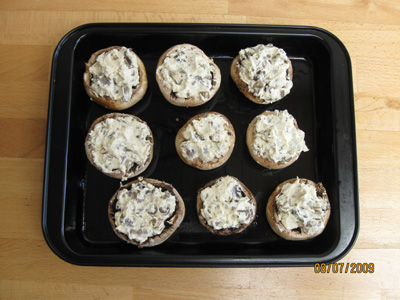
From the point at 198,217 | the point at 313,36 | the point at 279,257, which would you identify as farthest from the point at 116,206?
the point at 313,36

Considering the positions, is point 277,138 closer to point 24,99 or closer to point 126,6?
point 126,6

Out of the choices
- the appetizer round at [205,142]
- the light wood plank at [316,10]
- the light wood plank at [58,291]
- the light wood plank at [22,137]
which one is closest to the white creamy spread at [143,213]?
the appetizer round at [205,142]

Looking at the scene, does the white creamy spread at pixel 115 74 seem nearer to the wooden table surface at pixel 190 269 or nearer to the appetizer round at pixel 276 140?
the wooden table surface at pixel 190 269

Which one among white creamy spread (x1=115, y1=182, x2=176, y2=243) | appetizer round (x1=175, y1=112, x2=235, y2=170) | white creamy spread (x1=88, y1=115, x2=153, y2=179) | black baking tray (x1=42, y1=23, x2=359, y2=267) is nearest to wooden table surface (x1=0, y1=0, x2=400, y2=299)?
black baking tray (x1=42, y1=23, x2=359, y2=267)

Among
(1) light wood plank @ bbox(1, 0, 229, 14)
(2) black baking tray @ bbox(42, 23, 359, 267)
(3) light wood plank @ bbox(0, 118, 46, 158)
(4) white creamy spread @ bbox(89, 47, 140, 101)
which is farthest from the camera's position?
(1) light wood plank @ bbox(1, 0, 229, 14)

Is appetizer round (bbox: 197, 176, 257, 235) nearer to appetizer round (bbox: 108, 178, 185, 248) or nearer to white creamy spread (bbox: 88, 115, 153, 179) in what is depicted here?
appetizer round (bbox: 108, 178, 185, 248)
